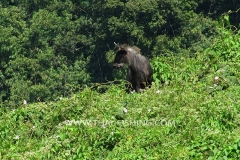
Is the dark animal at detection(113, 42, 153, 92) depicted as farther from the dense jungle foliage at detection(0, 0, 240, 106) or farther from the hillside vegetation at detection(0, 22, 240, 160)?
the dense jungle foliage at detection(0, 0, 240, 106)

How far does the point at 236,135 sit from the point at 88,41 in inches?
1321

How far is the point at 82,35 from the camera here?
42.0 m

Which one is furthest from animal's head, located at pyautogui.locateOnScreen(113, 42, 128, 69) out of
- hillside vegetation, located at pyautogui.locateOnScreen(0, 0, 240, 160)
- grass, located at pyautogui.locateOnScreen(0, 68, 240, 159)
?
grass, located at pyautogui.locateOnScreen(0, 68, 240, 159)

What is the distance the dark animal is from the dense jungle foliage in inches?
840

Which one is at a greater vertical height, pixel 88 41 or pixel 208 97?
pixel 208 97

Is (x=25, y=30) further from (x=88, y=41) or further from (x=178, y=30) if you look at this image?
(x=178, y=30)

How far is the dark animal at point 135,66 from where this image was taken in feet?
42.1

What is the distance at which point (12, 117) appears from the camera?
11.1 metres

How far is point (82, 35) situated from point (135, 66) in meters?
28.9

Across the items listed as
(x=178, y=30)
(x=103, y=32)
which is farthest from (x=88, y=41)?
(x=178, y=30)

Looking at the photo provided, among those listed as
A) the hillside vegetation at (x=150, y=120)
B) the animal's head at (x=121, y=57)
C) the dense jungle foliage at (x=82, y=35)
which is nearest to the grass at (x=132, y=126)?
the hillside vegetation at (x=150, y=120)

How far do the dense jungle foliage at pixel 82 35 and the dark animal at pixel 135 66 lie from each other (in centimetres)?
2133

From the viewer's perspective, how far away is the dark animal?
42.1 feet

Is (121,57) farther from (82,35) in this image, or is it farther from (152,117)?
(82,35)
